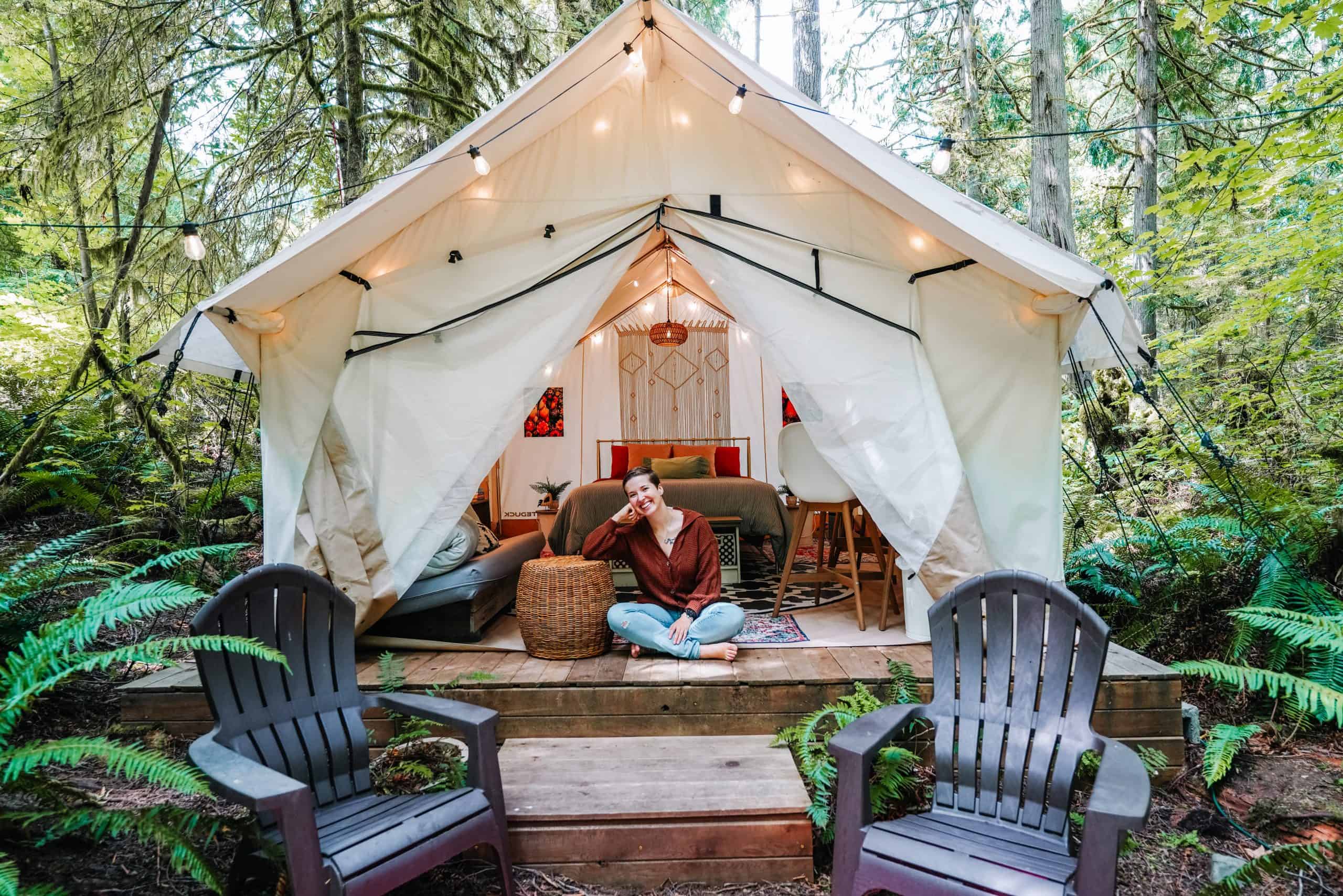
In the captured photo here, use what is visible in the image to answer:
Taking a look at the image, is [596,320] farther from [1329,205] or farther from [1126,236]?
[1126,236]

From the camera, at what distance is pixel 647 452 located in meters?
7.31

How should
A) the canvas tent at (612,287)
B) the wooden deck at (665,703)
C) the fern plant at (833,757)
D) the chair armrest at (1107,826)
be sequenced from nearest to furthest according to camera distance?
the chair armrest at (1107,826), the fern plant at (833,757), the wooden deck at (665,703), the canvas tent at (612,287)

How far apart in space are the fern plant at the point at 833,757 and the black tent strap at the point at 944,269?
5.72 ft

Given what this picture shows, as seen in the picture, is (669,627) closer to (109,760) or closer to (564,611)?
(564,611)

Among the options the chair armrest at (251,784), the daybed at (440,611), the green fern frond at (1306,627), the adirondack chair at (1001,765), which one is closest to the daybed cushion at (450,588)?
the daybed at (440,611)

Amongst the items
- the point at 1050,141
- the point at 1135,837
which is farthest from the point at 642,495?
the point at 1050,141

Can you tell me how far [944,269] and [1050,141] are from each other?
139 inches

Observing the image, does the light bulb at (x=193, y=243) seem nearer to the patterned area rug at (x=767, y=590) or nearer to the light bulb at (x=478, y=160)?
the light bulb at (x=478, y=160)

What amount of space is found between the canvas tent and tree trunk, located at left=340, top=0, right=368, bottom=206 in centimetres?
171

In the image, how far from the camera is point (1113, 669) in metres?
2.58

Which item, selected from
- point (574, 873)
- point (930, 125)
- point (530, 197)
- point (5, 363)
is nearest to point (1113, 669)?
point (574, 873)

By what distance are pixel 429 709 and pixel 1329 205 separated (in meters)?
4.90

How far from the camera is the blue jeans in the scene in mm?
2844

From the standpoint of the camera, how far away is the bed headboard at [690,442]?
7.51 meters
